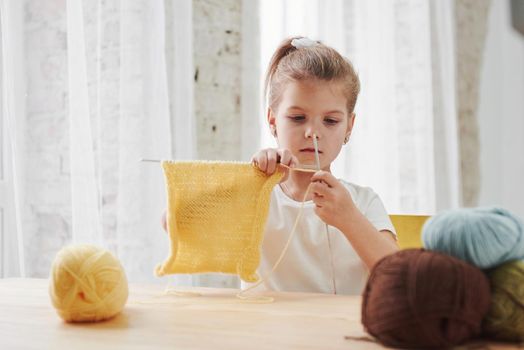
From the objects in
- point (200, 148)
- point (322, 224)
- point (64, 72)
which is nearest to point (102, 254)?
point (322, 224)

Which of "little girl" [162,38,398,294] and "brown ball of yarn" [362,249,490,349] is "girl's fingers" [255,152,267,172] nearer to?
"little girl" [162,38,398,294]

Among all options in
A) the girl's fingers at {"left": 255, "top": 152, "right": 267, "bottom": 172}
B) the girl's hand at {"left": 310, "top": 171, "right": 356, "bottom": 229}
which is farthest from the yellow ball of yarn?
the girl's hand at {"left": 310, "top": 171, "right": 356, "bottom": 229}

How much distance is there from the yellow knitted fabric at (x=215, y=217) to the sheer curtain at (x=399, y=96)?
181 cm

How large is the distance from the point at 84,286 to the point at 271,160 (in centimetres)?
41

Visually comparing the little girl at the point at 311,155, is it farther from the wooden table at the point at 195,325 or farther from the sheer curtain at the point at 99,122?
the sheer curtain at the point at 99,122

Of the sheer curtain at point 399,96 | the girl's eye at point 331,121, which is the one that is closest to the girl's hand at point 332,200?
the girl's eye at point 331,121

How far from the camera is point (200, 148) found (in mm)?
2303

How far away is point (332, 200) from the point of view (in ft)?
3.92

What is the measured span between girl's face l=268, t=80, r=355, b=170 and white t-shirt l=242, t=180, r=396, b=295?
15cm

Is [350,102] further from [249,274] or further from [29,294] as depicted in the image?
[29,294]

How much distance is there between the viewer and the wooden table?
73cm

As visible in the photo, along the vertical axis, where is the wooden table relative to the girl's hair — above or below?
below

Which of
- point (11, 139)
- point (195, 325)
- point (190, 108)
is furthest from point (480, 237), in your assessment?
point (190, 108)

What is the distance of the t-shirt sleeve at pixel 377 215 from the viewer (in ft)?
A: 4.54
